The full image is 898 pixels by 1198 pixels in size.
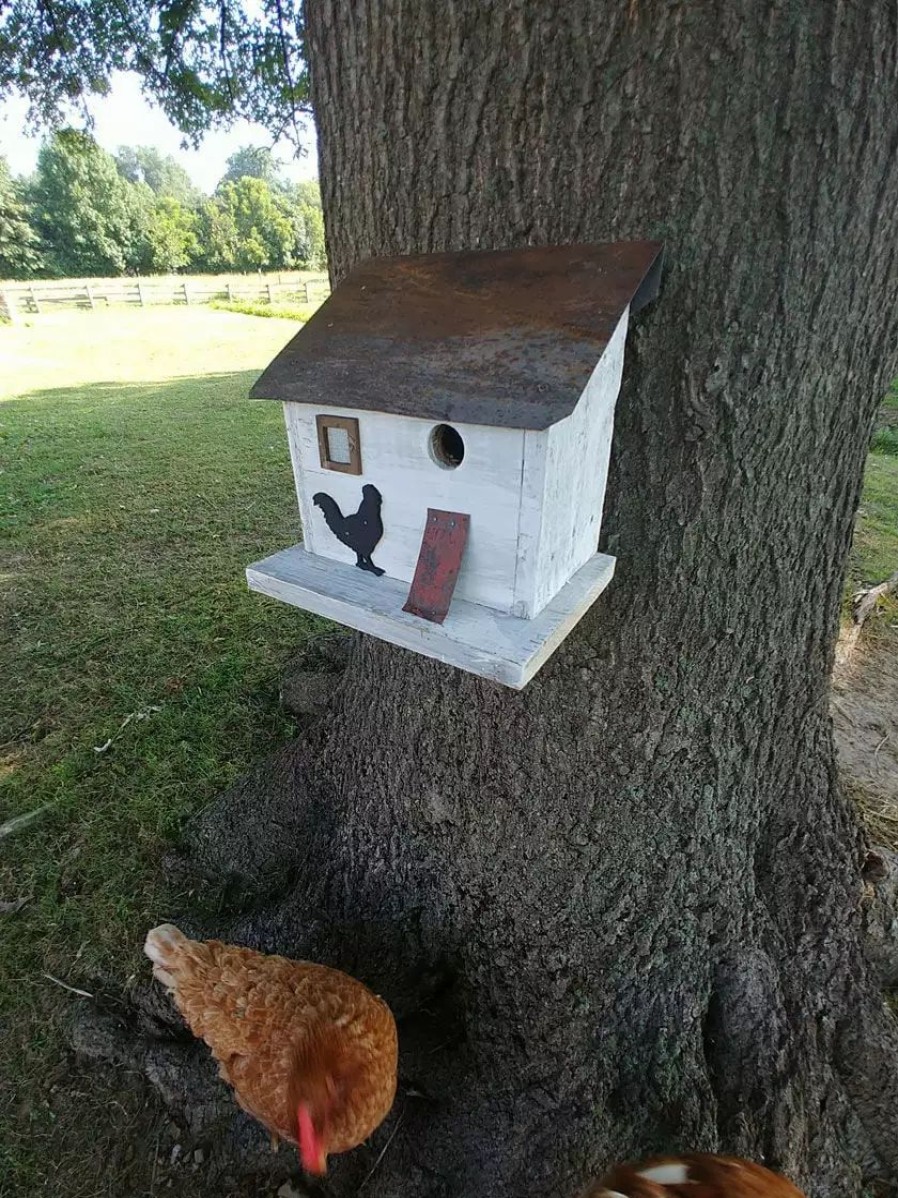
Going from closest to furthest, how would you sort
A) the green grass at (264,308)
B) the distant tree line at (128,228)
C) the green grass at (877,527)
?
the green grass at (877,527), the green grass at (264,308), the distant tree line at (128,228)

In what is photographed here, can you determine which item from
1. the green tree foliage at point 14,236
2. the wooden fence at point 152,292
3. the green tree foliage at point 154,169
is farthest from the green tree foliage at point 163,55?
the green tree foliage at point 154,169

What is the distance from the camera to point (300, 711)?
2.75 meters

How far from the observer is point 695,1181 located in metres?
1.14

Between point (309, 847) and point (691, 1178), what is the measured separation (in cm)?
133

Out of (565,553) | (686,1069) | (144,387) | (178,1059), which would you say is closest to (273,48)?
(565,553)

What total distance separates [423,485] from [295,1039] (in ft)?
4.04

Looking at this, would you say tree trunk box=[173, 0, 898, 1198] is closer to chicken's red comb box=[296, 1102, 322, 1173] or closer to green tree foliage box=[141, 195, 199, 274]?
chicken's red comb box=[296, 1102, 322, 1173]

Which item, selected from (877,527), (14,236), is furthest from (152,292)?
(877,527)

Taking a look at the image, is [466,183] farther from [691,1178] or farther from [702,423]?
[691,1178]

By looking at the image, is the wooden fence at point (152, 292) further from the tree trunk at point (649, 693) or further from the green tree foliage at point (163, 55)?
the tree trunk at point (649, 693)

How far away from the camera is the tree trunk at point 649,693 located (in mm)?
948

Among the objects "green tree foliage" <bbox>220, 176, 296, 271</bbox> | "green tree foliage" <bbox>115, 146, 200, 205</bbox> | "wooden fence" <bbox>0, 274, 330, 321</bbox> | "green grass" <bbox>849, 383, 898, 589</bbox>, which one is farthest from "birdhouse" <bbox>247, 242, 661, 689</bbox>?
"green tree foliage" <bbox>115, 146, 200, 205</bbox>

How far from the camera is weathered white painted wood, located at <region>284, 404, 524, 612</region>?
36.4 inches

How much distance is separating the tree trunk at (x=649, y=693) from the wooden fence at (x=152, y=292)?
19145mm
